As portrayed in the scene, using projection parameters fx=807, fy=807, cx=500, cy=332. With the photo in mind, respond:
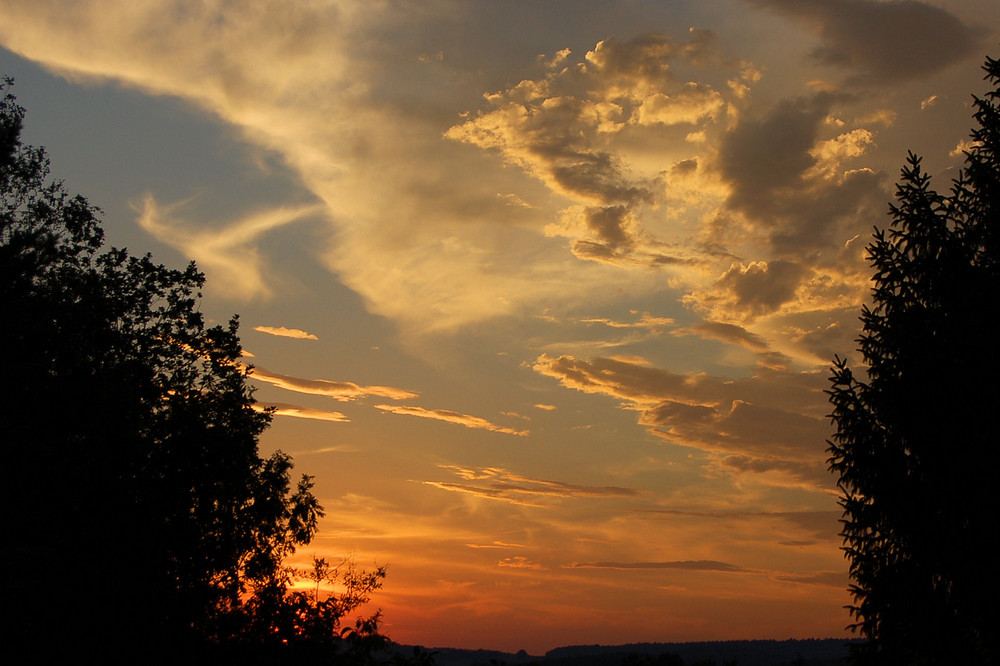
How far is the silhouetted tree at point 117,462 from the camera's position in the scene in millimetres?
23953

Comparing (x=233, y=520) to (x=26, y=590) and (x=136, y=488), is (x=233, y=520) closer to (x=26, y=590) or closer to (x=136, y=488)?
(x=136, y=488)

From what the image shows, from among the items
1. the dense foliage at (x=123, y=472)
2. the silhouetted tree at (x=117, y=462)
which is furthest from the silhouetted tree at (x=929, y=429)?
the silhouetted tree at (x=117, y=462)

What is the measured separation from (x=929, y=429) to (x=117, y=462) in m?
23.5

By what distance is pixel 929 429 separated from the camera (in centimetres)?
1836

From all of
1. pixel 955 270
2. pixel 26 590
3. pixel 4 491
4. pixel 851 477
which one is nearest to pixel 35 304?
pixel 4 491

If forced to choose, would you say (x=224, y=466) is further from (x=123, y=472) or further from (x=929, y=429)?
(x=929, y=429)

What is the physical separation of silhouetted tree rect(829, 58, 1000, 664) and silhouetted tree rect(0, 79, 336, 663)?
20.9m

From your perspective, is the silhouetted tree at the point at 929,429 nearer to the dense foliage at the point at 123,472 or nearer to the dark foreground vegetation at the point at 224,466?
the dark foreground vegetation at the point at 224,466

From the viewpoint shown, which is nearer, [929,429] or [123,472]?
[929,429]

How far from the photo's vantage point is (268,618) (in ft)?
103

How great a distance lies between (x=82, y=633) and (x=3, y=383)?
7905 millimetres

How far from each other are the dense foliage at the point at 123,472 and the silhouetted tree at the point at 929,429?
1251 cm

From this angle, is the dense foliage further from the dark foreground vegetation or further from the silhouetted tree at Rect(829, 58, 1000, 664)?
the silhouetted tree at Rect(829, 58, 1000, 664)

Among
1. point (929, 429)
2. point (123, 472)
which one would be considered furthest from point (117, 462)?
point (929, 429)
